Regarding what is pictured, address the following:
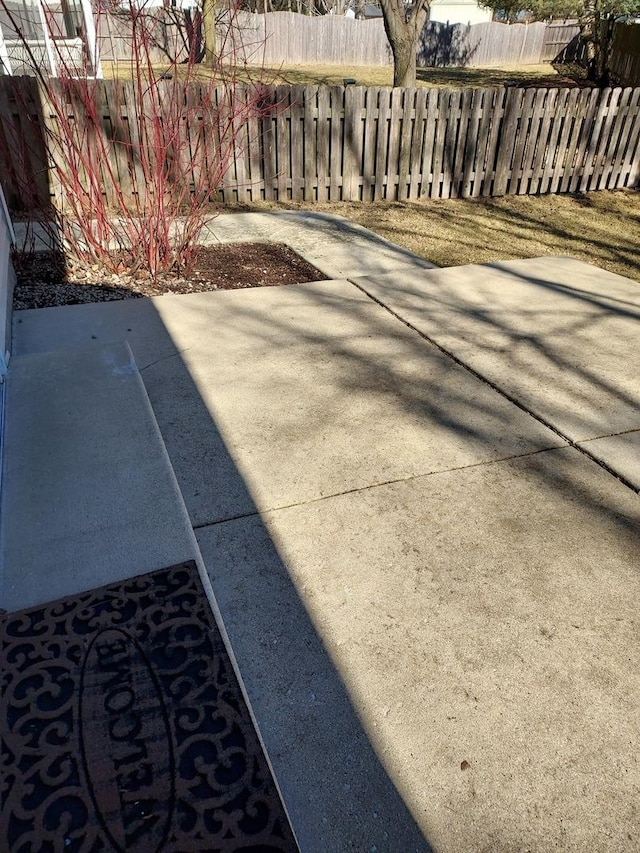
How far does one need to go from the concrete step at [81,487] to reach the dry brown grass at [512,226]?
3.75 metres

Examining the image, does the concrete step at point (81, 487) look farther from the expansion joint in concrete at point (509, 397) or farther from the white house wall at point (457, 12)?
the white house wall at point (457, 12)

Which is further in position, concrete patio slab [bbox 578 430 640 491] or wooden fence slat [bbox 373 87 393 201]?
wooden fence slat [bbox 373 87 393 201]

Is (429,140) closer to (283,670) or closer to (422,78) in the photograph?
(283,670)

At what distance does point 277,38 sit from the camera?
98.7 ft

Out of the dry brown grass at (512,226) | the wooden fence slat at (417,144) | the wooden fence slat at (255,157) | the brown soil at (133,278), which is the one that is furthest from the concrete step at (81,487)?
the wooden fence slat at (417,144)

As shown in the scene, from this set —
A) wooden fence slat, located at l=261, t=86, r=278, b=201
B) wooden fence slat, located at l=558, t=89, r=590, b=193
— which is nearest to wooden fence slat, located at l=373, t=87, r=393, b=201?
wooden fence slat, located at l=261, t=86, r=278, b=201

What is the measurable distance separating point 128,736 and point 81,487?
3.70 ft

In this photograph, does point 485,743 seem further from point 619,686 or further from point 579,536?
point 579,536

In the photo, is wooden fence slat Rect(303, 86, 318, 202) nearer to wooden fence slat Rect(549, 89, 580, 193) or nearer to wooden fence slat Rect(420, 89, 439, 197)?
wooden fence slat Rect(420, 89, 439, 197)

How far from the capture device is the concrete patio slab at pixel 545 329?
3500 mm

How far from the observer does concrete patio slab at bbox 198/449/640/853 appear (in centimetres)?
162

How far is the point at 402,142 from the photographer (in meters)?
7.82

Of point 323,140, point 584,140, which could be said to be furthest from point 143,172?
point 584,140

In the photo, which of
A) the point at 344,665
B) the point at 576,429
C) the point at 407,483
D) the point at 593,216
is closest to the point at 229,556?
the point at 344,665
